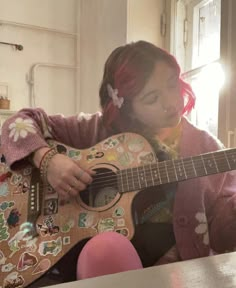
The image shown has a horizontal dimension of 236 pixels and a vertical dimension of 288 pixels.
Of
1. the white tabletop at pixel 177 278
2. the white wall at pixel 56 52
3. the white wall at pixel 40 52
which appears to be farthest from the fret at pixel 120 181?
the white wall at pixel 40 52

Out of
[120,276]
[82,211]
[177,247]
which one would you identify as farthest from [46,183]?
[120,276]

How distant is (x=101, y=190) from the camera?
80cm

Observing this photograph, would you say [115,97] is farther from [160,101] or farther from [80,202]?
[80,202]

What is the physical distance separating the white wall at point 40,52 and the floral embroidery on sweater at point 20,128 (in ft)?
4.45

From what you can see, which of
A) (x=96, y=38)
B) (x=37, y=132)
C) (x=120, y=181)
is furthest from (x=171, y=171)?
(x=96, y=38)

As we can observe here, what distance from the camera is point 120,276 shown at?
1.38ft

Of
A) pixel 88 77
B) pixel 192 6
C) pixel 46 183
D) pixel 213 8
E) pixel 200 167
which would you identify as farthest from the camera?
pixel 88 77

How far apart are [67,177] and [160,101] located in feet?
0.90

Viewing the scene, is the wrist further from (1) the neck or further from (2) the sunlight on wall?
(2) the sunlight on wall

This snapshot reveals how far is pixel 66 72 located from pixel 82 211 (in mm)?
1676

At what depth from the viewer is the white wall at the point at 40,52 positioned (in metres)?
2.19

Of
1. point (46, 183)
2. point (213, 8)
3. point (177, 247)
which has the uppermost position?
point (213, 8)

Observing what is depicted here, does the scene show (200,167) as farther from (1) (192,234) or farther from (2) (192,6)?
(2) (192,6)

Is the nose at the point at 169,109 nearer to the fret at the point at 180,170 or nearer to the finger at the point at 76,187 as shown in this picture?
the fret at the point at 180,170
